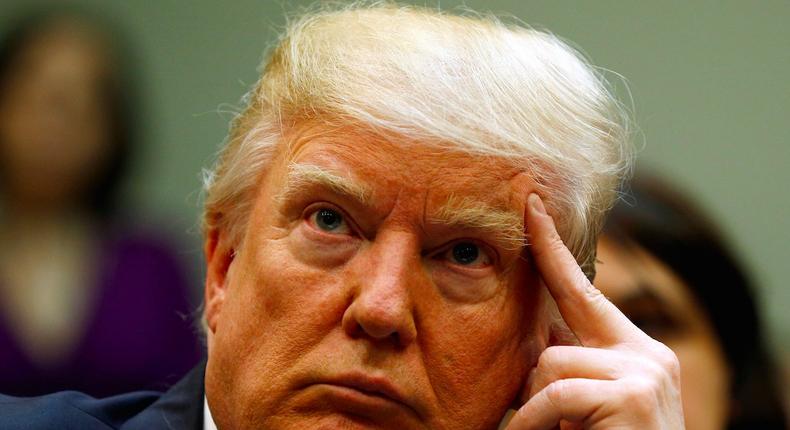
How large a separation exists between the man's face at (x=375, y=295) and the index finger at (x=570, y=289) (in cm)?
5

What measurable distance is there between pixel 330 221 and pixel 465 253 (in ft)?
0.90

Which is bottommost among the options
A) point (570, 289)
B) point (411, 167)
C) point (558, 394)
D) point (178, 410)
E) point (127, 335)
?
point (127, 335)

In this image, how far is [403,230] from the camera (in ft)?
7.27

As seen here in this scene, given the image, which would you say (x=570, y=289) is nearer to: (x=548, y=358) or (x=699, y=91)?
(x=548, y=358)

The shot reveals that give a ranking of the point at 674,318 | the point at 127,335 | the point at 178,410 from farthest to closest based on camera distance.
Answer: the point at 127,335
the point at 674,318
the point at 178,410

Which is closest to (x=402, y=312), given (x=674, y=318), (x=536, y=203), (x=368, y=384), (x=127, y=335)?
(x=368, y=384)

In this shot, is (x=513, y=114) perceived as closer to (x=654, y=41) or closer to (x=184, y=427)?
(x=184, y=427)

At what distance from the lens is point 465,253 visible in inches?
90.4

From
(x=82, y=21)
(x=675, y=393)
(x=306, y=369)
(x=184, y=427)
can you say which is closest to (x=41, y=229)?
(x=82, y=21)

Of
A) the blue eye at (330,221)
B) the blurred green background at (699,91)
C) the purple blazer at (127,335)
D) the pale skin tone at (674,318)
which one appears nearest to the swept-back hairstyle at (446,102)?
the blue eye at (330,221)

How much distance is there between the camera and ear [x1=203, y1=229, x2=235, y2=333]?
2469mm

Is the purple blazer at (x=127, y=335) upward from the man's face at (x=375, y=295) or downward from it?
downward

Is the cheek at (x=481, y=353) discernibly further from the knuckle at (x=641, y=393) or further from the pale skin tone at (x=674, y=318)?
the pale skin tone at (x=674, y=318)

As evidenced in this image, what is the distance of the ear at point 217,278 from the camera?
2.47m
